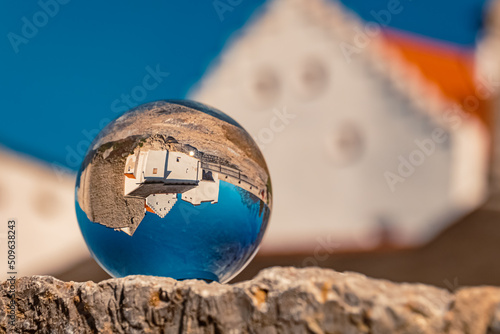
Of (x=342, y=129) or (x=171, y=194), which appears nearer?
(x=171, y=194)

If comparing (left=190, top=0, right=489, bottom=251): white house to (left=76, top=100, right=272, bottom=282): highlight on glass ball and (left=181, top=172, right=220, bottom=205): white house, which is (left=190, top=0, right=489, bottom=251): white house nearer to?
(left=76, top=100, right=272, bottom=282): highlight on glass ball

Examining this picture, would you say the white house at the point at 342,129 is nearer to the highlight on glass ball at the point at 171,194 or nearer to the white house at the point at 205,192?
the highlight on glass ball at the point at 171,194

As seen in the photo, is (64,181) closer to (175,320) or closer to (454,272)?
(454,272)

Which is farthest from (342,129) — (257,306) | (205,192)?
(257,306)

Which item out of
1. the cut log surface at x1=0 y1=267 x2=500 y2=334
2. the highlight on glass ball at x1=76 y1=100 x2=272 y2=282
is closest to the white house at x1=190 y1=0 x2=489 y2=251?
the highlight on glass ball at x1=76 y1=100 x2=272 y2=282

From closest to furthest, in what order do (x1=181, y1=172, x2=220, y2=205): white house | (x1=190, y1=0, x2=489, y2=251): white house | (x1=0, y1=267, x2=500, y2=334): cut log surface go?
1. (x1=0, y1=267, x2=500, y2=334): cut log surface
2. (x1=181, y1=172, x2=220, y2=205): white house
3. (x1=190, y1=0, x2=489, y2=251): white house

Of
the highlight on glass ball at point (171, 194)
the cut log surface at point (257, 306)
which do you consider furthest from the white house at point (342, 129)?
the cut log surface at point (257, 306)

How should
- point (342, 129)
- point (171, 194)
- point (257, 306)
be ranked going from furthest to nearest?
point (342, 129)
point (171, 194)
point (257, 306)

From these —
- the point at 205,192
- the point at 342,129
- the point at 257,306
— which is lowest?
the point at 342,129

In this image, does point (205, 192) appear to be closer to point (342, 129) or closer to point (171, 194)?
point (171, 194)
